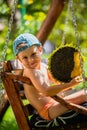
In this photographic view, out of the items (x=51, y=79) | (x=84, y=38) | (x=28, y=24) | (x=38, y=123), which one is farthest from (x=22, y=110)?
(x=84, y=38)

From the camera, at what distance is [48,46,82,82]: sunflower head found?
8.79 ft

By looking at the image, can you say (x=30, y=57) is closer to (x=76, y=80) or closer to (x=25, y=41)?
(x=25, y=41)

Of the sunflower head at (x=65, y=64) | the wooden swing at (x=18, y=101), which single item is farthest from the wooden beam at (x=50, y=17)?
the wooden swing at (x=18, y=101)

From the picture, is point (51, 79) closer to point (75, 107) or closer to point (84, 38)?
point (75, 107)

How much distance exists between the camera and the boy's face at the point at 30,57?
2.63 m

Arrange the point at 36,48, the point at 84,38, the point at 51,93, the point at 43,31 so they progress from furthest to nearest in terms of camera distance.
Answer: the point at 84,38 → the point at 43,31 → the point at 36,48 → the point at 51,93

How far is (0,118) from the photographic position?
399 cm

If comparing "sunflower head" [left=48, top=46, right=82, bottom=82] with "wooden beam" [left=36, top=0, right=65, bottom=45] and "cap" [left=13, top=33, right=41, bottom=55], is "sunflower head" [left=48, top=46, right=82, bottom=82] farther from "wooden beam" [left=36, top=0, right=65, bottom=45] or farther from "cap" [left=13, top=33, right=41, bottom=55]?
"wooden beam" [left=36, top=0, right=65, bottom=45]

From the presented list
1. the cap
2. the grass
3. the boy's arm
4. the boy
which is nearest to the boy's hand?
the boy's arm

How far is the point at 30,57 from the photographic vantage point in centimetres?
264

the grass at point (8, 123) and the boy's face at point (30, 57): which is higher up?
the boy's face at point (30, 57)

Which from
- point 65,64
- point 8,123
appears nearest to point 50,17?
point 8,123

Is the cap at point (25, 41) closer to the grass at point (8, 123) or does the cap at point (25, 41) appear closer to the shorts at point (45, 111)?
the shorts at point (45, 111)

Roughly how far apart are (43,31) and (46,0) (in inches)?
136
